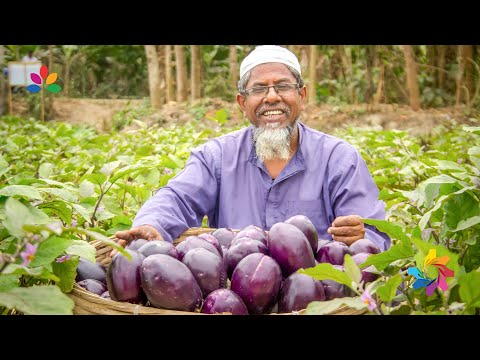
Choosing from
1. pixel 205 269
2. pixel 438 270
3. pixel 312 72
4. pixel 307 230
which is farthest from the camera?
pixel 312 72

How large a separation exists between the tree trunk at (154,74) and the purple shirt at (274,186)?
894 cm

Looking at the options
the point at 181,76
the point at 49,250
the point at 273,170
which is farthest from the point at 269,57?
the point at 181,76

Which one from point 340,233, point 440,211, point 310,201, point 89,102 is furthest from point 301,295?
point 89,102

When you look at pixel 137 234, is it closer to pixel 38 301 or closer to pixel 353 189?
pixel 38 301

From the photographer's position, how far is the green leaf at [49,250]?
1136 millimetres

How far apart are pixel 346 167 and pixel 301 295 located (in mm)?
1585

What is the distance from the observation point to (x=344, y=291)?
4.60ft

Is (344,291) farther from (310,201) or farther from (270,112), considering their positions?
(270,112)

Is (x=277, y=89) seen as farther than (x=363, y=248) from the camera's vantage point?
Yes

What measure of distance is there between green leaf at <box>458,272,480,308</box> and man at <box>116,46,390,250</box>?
1658 millimetres

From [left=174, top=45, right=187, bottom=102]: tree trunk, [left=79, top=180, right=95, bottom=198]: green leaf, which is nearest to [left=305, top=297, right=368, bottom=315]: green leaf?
[left=79, top=180, right=95, bottom=198]: green leaf

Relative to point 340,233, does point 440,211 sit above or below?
above

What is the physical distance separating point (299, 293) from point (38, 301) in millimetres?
637

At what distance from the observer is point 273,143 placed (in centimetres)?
291
